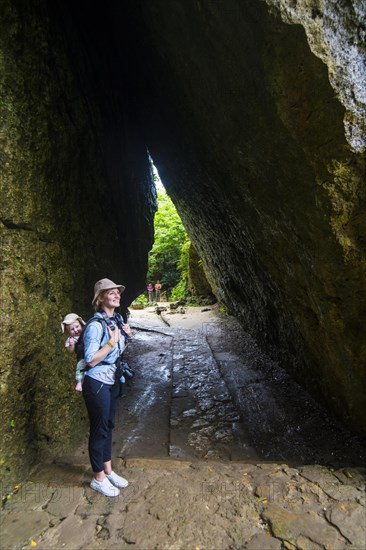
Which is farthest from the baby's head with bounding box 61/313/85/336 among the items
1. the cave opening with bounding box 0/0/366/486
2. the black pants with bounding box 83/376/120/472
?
the cave opening with bounding box 0/0/366/486

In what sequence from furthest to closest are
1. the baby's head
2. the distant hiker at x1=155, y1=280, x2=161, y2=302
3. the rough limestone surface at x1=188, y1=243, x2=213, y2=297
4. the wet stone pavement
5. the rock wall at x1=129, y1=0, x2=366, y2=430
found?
1. the distant hiker at x1=155, y1=280, x2=161, y2=302
2. the rough limestone surface at x1=188, y1=243, x2=213, y2=297
3. the rock wall at x1=129, y1=0, x2=366, y2=430
4. the baby's head
5. the wet stone pavement

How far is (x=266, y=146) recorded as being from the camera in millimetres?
4180

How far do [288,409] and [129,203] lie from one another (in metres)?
6.15

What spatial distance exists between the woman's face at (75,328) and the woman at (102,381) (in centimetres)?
19

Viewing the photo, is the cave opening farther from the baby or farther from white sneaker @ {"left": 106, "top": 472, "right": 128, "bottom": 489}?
white sneaker @ {"left": 106, "top": 472, "right": 128, "bottom": 489}

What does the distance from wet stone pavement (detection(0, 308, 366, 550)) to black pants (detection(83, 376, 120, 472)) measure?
1.24 ft

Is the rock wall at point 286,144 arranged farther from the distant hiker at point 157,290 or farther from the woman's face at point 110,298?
the distant hiker at point 157,290

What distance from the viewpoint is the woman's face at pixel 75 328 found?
3.29 meters

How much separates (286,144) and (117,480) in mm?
4065

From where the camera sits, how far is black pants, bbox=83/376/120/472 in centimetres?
317

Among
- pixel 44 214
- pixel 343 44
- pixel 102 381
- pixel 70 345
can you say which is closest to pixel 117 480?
pixel 102 381

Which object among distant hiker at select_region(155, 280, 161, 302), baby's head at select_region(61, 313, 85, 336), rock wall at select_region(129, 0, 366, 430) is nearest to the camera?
baby's head at select_region(61, 313, 85, 336)

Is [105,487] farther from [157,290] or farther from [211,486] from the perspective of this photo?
[157,290]

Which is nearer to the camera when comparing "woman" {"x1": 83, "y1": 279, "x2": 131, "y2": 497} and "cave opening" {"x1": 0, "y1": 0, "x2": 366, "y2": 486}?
"woman" {"x1": 83, "y1": 279, "x2": 131, "y2": 497}
